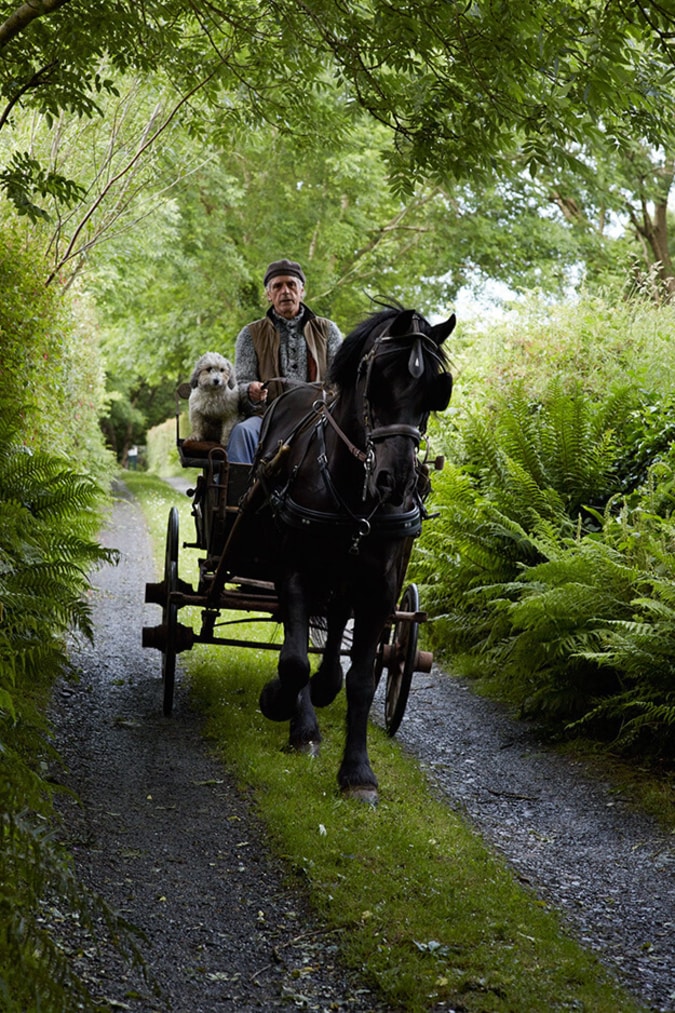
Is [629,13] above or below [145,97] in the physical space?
below

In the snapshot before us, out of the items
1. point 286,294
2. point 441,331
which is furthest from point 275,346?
point 441,331

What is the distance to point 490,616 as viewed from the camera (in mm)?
9547

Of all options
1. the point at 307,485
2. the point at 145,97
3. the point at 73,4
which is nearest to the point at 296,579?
the point at 307,485

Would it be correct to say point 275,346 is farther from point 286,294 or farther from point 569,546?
point 569,546

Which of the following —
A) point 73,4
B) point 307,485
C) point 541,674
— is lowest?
point 541,674

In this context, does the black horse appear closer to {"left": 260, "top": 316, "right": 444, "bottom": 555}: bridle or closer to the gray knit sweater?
{"left": 260, "top": 316, "right": 444, "bottom": 555}: bridle

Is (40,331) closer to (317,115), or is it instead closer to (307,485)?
(317,115)

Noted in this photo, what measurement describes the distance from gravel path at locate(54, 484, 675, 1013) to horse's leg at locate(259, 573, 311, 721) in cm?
65

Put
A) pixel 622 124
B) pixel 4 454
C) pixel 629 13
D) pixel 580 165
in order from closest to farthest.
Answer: pixel 629 13 → pixel 580 165 → pixel 622 124 → pixel 4 454

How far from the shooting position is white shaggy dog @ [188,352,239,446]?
7.89m

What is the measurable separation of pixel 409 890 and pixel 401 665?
313 centimetres

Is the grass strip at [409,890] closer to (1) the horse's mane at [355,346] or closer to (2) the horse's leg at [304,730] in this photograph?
(2) the horse's leg at [304,730]

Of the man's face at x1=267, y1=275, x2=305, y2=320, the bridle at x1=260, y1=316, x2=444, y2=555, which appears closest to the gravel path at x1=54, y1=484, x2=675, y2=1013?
the bridle at x1=260, y1=316, x2=444, y2=555

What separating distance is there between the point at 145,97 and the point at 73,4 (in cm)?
733
